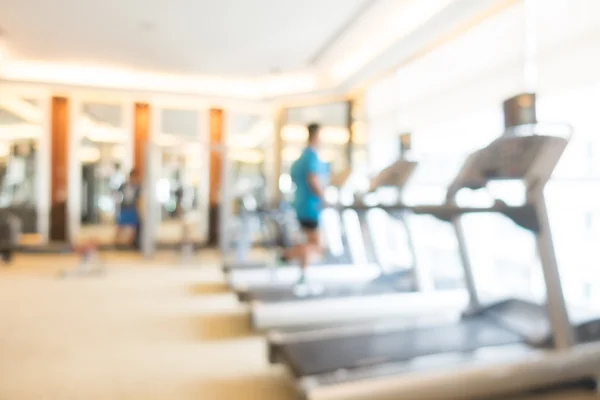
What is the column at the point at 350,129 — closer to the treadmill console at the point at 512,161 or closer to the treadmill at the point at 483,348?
the treadmill console at the point at 512,161

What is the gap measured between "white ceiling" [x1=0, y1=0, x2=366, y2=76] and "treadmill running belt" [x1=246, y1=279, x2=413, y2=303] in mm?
2964

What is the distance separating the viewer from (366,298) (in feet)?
11.4

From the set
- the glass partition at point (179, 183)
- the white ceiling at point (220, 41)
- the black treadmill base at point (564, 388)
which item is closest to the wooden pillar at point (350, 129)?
the white ceiling at point (220, 41)

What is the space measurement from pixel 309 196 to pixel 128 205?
428 centimetres

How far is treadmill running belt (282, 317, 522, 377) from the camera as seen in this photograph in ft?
7.03

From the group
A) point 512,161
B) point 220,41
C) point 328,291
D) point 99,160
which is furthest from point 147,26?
point 512,161

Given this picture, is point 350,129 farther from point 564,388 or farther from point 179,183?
point 564,388

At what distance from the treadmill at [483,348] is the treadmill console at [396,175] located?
1.30 m

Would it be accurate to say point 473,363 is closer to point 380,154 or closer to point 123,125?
point 380,154

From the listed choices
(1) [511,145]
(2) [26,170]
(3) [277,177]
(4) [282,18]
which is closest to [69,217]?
(2) [26,170]

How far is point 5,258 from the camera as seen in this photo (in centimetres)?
655

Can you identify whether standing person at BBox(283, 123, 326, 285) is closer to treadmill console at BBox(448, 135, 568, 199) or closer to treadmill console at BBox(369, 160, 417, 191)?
treadmill console at BBox(369, 160, 417, 191)

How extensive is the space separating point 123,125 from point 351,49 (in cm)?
443

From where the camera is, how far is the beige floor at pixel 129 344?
2299 millimetres
